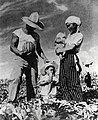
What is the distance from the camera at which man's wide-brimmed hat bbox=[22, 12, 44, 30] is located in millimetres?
3428

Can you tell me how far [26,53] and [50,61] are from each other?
0.20 metres

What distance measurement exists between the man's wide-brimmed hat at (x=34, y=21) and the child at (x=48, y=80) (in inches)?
12.1

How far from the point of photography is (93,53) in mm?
3393

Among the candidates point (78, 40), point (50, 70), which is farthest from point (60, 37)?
point (50, 70)

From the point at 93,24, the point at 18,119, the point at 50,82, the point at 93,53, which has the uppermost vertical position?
the point at 93,24

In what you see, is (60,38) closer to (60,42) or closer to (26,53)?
(60,42)

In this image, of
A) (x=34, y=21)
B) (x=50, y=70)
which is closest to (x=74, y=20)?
(x=34, y=21)

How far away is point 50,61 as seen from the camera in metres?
3.40

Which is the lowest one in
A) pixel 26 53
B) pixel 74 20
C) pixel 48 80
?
pixel 48 80

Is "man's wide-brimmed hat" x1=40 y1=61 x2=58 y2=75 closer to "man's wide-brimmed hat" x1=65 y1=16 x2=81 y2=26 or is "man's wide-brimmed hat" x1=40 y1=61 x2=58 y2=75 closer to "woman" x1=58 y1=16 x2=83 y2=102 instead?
"woman" x1=58 y1=16 x2=83 y2=102

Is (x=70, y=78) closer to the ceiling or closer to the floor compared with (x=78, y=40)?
closer to the floor

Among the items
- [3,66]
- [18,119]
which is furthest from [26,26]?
Answer: [18,119]

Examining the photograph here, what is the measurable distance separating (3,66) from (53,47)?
0.43 meters

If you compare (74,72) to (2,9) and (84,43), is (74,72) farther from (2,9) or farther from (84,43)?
(2,9)
